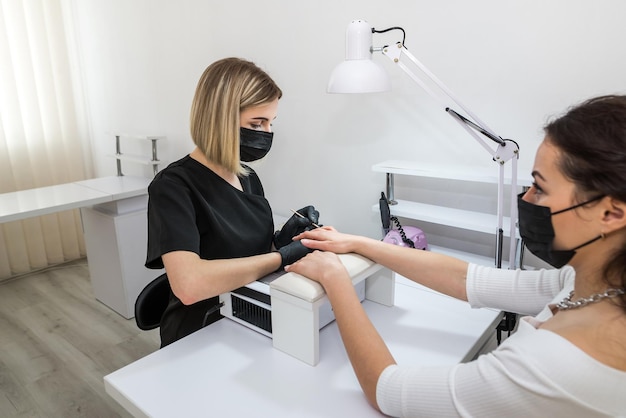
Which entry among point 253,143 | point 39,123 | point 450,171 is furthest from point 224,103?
point 39,123

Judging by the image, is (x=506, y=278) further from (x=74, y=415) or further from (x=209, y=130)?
(x=74, y=415)

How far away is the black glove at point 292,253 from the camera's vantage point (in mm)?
1234

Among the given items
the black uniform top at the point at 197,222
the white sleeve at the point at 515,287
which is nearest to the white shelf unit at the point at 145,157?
the black uniform top at the point at 197,222

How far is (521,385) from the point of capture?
0.62 m

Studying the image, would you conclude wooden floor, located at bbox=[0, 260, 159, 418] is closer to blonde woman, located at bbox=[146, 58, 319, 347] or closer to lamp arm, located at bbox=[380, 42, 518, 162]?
blonde woman, located at bbox=[146, 58, 319, 347]

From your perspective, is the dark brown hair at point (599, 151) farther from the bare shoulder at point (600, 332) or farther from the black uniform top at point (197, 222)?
the black uniform top at point (197, 222)

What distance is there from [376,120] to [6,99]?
260 cm

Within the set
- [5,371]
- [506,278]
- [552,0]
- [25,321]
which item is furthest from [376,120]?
[25,321]

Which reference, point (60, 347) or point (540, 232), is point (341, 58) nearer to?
point (540, 232)

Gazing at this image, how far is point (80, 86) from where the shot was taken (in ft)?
10.9

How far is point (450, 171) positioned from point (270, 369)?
3.14 feet

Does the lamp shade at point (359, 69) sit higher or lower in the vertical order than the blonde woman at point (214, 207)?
higher

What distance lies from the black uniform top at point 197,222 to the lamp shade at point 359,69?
46cm

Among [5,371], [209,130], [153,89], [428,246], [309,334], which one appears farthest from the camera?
[153,89]
